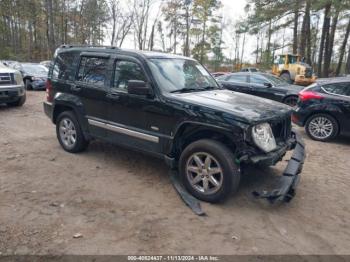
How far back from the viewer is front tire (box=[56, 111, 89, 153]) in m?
5.80

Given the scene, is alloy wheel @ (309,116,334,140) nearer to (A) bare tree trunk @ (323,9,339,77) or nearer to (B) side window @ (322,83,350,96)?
(B) side window @ (322,83,350,96)

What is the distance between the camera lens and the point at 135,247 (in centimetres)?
321

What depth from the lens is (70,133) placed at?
5.99 meters

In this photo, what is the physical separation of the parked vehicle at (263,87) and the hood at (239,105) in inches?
270

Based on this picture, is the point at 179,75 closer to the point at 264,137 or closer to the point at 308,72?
the point at 264,137

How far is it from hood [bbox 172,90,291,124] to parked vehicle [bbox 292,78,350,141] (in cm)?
346

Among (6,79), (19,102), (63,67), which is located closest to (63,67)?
(63,67)

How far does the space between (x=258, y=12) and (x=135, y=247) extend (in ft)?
78.9

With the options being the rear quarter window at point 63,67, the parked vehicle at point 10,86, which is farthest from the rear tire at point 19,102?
the rear quarter window at point 63,67

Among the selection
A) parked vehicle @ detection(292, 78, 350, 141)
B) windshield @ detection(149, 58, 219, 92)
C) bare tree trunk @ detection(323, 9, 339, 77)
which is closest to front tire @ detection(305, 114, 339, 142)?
parked vehicle @ detection(292, 78, 350, 141)

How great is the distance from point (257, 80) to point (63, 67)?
8.01 meters

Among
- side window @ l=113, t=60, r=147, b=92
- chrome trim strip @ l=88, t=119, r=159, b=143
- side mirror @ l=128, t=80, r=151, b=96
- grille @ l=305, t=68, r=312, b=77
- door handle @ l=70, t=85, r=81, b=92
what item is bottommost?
chrome trim strip @ l=88, t=119, r=159, b=143

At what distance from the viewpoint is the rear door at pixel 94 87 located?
5.21 meters

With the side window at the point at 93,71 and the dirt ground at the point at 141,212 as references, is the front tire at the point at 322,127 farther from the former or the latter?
the side window at the point at 93,71
